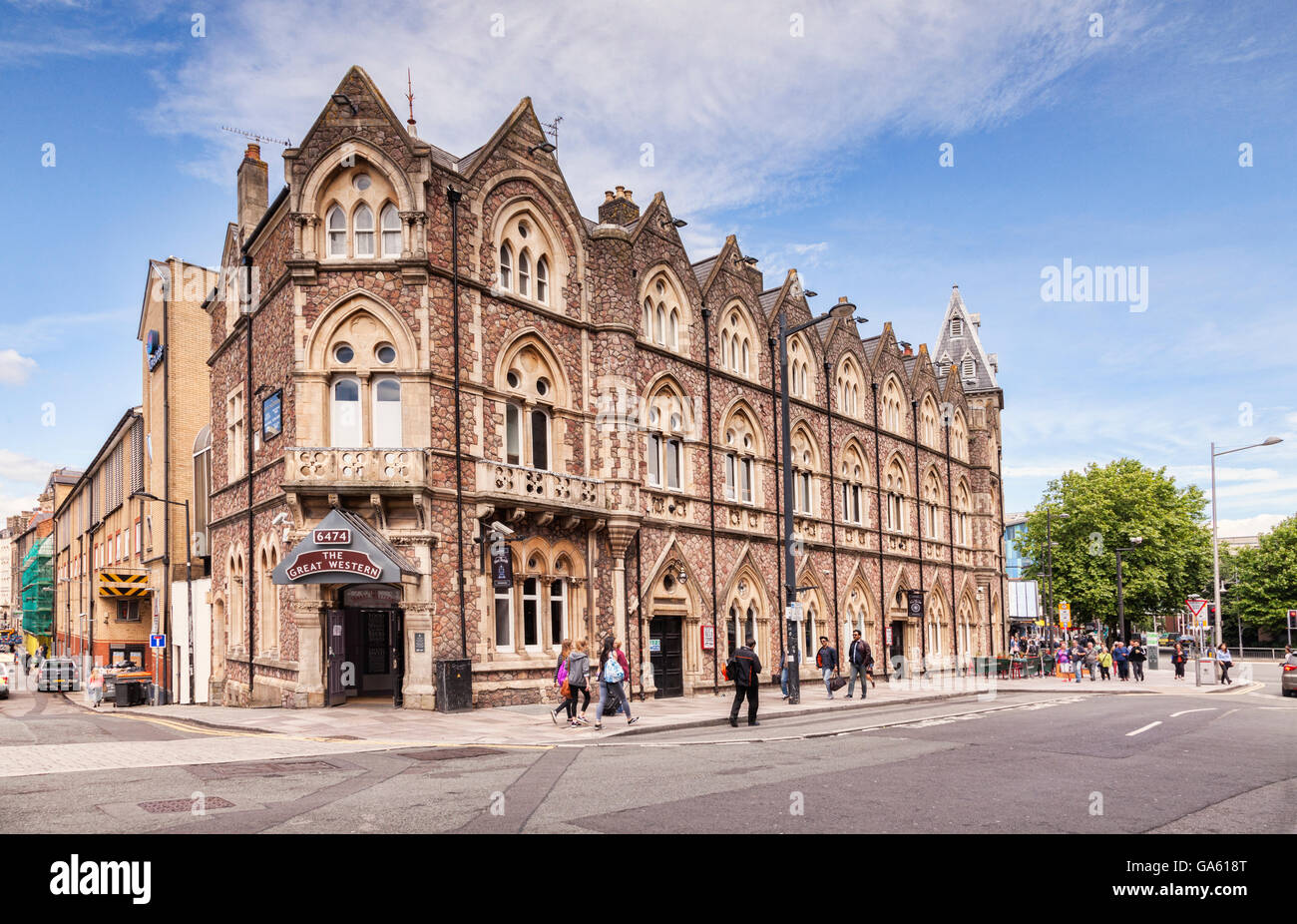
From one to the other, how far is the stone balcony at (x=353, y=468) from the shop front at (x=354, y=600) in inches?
29.8

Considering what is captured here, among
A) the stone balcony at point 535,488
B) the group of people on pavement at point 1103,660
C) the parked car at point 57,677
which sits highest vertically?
the stone balcony at point 535,488

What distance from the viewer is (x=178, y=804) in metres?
9.95

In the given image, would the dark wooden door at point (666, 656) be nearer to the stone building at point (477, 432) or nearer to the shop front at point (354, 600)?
the stone building at point (477, 432)

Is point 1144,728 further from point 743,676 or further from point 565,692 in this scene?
point 565,692

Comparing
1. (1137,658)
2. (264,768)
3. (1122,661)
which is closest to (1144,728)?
(264,768)

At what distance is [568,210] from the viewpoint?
26031 mm

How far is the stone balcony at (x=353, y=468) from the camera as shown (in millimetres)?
20859

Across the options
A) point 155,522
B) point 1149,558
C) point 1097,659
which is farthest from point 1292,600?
point 155,522

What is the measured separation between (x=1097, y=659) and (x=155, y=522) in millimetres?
42266

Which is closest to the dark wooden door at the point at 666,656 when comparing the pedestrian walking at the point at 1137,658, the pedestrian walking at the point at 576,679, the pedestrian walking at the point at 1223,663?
the pedestrian walking at the point at 576,679

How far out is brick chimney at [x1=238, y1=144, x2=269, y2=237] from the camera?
2966 centimetres

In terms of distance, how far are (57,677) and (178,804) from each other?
168 ft

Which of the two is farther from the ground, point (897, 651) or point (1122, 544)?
point (1122, 544)
